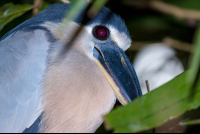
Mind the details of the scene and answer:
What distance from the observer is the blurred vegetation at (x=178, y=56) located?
0.69 m

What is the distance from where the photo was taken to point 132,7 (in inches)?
81.0

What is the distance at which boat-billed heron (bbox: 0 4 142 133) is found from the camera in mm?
1072

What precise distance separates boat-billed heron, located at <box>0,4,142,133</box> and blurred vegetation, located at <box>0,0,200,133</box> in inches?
11.0

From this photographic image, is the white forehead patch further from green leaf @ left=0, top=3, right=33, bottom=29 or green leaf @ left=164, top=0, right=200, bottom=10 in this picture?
green leaf @ left=164, top=0, right=200, bottom=10

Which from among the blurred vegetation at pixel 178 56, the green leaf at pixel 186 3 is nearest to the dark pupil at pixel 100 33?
the blurred vegetation at pixel 178 56

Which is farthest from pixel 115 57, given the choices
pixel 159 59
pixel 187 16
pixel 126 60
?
pixel 159 59

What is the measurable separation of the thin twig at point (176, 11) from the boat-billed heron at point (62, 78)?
1.91ft

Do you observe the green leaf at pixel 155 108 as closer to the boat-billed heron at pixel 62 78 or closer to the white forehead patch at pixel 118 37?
the boat-billed heron at pixel 62 78

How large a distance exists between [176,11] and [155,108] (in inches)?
43.8

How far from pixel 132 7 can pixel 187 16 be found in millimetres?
596

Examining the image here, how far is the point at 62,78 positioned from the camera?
1102 millimetres

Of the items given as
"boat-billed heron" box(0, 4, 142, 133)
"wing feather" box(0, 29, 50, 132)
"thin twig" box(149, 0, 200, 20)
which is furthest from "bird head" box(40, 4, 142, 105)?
"thin twig" box(149, 0, 200, 20)

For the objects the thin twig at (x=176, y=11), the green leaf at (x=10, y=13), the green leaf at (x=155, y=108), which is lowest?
the thin twig at (x=176, y=11)

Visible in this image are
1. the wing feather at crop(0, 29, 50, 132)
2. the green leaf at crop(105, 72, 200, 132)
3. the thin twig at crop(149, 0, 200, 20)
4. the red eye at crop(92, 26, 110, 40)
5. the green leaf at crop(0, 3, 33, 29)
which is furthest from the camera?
the thin twig at crop(149, 0, 200, 20)
